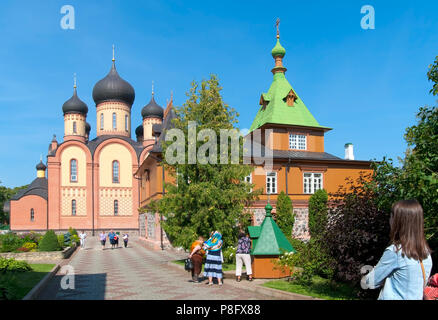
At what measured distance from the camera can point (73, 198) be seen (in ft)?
158

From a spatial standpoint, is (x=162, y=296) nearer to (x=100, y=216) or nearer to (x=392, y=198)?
(x=392, y=198)

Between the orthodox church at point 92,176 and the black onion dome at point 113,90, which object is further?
the black onion dome at point 113,90

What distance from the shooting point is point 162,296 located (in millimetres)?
10391

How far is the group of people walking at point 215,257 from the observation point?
12.2 m

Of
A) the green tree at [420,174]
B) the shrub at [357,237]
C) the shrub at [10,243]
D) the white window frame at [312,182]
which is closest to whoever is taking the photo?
the green tree at [420,174]

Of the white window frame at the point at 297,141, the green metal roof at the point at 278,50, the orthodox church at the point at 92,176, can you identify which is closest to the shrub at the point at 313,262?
the white window frame at the point at 297,141

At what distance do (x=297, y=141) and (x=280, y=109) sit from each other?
299 cm

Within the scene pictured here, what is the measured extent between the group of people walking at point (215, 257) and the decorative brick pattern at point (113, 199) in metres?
37.9

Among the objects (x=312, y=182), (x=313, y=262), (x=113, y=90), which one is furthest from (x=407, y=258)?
(x=113, y=90)

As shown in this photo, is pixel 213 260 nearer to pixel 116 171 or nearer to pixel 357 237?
pixel 357 237

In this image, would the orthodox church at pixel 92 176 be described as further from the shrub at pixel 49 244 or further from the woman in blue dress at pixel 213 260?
the woman in blue dress at pixel 213 260

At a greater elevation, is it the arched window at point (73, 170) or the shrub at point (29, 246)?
the arched window at point (73, 170)

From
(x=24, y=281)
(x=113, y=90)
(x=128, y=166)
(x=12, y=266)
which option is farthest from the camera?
(x=113, y=90)
